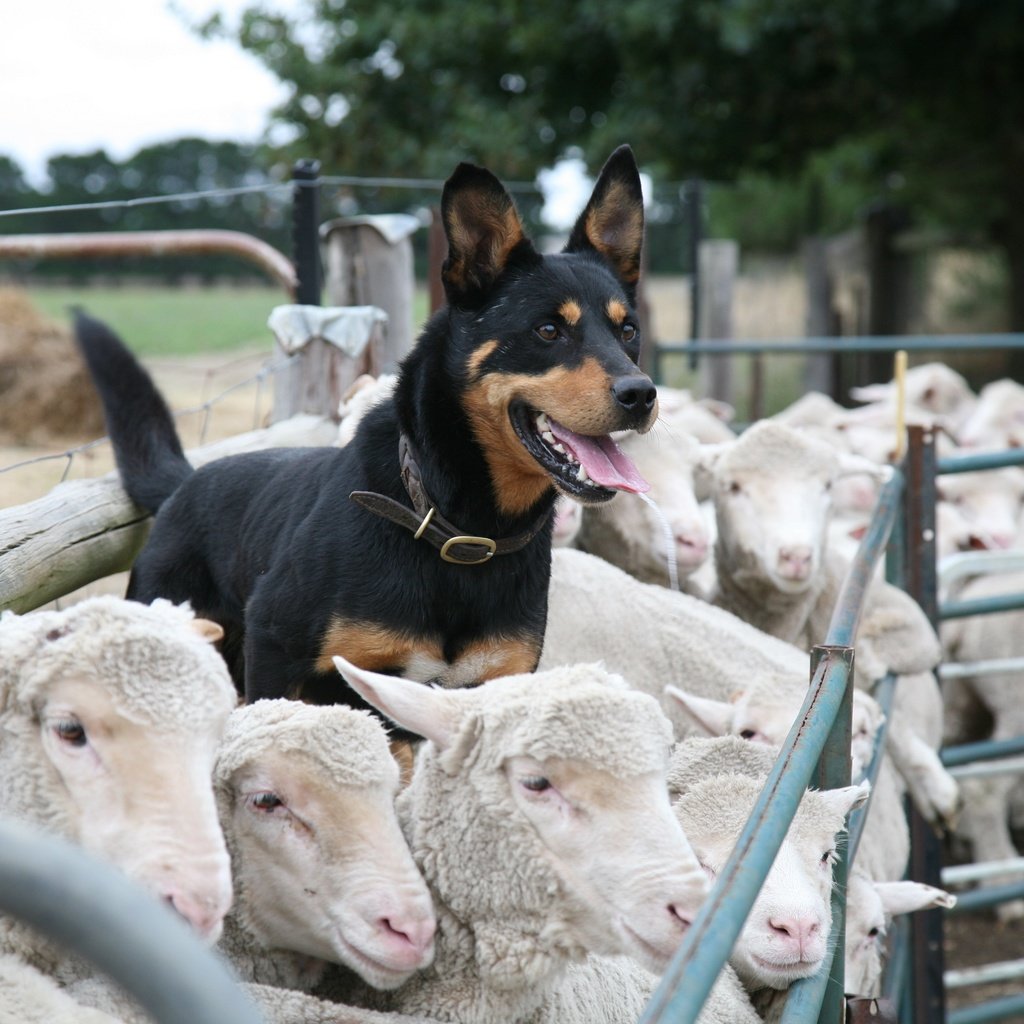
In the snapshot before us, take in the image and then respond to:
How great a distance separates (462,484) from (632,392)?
458mm

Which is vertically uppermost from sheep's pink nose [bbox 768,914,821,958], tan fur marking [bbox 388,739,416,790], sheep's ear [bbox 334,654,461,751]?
sheep's ear [bbox 334,654,461,751]

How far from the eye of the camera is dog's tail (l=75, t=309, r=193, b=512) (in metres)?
3.92

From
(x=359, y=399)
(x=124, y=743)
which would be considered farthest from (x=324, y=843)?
(x=359, y=399)

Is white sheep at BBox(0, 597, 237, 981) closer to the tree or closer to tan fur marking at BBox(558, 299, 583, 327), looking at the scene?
tan fur marking at BBox(558, 299, 583, 327)

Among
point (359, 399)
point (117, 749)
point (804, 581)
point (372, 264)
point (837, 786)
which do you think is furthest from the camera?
point (372, 264)

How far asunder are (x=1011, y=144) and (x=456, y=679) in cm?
1256

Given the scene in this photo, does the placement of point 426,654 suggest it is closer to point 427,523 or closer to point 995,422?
point 427,523

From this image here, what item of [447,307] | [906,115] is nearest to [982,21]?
[906,115]

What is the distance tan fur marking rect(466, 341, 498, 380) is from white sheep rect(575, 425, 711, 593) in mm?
1489

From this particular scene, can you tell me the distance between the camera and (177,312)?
25891mm

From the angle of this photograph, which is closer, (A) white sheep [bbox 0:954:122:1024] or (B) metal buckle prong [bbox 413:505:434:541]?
(A) white sheep [bbox 0:954:122:1024]

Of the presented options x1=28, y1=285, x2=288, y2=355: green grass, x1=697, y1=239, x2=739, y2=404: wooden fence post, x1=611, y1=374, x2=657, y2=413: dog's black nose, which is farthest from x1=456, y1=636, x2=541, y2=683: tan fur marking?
x1=28, y1=285, x2=288, y2=355: green grass

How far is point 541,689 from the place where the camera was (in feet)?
7.18

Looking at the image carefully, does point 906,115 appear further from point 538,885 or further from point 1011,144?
point 538,885
